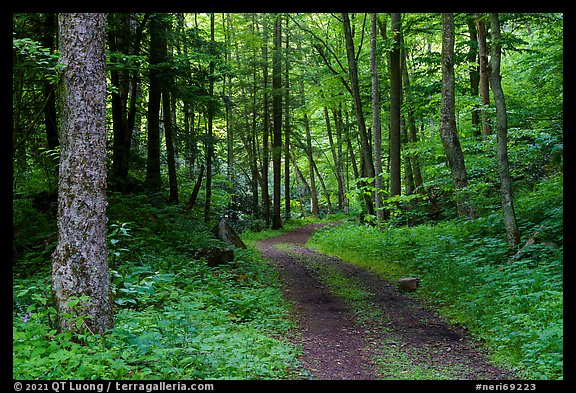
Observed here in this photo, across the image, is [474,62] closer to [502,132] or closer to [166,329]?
[502,132]

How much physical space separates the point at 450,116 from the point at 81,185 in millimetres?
9578

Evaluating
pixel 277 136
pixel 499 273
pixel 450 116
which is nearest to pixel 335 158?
pixel 277 136

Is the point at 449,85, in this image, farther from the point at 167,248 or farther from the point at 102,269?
the point at 102,269

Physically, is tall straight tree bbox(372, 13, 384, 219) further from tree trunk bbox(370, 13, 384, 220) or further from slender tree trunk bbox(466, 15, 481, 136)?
slender tree trunk bbox(466, 15, 481, 136)

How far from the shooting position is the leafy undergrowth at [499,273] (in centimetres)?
550

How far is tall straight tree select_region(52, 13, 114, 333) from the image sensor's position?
492 cm

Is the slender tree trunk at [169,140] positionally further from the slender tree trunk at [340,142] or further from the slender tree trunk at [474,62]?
the slender tree trunk at [340,142]

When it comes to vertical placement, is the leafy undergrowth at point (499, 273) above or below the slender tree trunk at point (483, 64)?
below

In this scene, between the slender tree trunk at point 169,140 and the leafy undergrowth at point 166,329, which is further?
the slender tree trunk at point 169,140

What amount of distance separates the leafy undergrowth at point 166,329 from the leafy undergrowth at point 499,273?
2.99m

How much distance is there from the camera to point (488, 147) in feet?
42.3

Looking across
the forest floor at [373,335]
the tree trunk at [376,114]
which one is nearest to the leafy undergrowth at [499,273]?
the forest floor at [373,335]
